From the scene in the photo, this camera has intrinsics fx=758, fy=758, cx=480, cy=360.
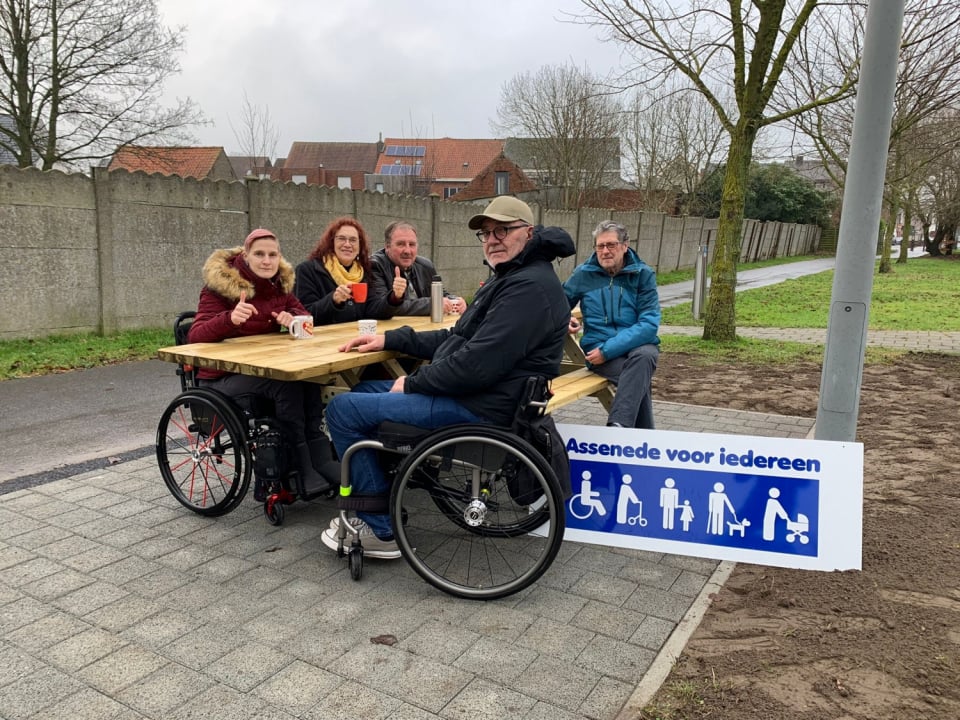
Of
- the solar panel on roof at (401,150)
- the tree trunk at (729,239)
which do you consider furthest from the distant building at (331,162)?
the tree trunk at (729,239)

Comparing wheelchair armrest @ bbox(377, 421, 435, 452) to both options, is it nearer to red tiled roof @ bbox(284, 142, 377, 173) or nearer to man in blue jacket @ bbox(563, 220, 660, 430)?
man in blue jacket @ bbox(563, 220, 660, 430)

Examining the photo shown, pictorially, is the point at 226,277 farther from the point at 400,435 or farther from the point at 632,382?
the point at 632,382

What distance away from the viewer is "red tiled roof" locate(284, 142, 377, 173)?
250 feet

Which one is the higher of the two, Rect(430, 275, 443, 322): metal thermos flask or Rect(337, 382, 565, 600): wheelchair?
Rect(430, 275, 443, 322): metal thermos flask

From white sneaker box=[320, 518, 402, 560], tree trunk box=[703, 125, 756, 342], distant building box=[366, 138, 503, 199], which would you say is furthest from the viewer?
distant building box=[366, 138, 503, 199]

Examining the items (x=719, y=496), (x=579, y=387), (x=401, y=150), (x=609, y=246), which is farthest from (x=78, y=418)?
(x=401, y=150)

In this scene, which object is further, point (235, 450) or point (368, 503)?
point (235, 450)

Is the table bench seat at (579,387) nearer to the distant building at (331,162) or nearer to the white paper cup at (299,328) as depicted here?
the white paper cup at (299,328)

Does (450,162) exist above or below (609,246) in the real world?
above

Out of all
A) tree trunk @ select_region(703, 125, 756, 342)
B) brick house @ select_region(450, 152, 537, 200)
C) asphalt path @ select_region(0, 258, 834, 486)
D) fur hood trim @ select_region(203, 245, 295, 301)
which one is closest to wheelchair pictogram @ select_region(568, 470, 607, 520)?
fur hood trim @ select_region(203, 245, 295, 301)

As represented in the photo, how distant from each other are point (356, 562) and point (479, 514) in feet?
1.97

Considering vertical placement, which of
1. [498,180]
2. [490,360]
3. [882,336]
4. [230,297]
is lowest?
[882,336]

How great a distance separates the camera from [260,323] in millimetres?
4527

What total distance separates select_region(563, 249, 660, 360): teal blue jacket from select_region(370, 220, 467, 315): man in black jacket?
3.57 ft
